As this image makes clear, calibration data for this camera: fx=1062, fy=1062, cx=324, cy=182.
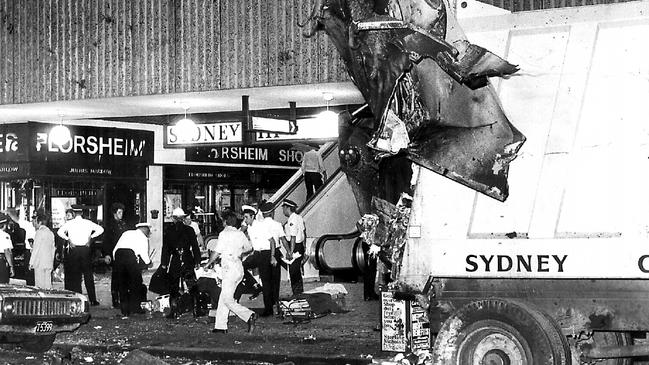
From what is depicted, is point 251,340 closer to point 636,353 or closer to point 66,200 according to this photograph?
point 636,353

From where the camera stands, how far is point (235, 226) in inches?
627

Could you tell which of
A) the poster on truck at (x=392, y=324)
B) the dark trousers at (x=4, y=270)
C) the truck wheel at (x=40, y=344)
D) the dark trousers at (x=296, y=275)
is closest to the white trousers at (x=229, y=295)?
the truck wheel at (x=40, y=344)

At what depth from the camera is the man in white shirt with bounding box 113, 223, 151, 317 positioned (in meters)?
18.0

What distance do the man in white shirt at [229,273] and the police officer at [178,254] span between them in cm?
210

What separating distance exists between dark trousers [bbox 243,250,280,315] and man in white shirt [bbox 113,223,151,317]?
1.92m

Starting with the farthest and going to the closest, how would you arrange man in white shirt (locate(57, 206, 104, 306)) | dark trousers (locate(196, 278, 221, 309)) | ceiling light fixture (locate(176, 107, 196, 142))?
man in white shirt (locate(57, 206, 104, 306)) < ceiling light fixture (locate(176, 107, 196, 142)) < dark trousers (locate(196, 278, 221, 309))

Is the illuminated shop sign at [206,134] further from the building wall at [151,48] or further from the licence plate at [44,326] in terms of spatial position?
the licence plate at [44,326]

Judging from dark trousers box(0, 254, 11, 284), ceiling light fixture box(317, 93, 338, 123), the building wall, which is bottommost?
dark trousers box(0, 254, 11, 284)

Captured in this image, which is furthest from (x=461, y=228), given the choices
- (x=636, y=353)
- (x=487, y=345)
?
(x=636, y=353)

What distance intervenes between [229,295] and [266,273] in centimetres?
213

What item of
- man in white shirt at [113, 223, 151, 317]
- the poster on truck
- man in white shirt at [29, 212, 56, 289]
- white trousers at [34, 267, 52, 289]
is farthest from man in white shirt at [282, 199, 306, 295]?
the poster on truck

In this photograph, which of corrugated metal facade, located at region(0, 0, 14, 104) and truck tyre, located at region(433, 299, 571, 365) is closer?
truck tyre, located at region(433, 299, 571, 365)

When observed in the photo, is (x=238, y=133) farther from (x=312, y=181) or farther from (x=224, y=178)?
(x=224, y=178)

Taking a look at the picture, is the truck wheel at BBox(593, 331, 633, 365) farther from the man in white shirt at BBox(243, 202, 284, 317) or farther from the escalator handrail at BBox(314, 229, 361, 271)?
the escalator handrail at BBox(314, 229, 361, 271)
